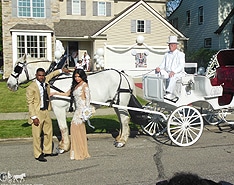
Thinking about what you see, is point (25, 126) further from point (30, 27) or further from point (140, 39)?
point (140, 39)

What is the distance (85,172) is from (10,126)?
446 cm

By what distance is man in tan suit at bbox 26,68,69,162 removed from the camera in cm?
585

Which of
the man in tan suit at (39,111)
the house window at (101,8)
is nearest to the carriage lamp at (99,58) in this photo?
the house window at (101,8)

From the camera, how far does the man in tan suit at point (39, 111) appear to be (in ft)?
19.2

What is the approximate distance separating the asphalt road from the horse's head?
1.44 m

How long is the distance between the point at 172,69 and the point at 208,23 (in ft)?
79.1

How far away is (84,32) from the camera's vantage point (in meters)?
25.6

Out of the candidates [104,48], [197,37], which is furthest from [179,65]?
[197,37]

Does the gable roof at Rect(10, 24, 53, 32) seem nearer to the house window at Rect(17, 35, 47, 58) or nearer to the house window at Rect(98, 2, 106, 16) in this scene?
the house window at Rect(17, 35, 47, 58)

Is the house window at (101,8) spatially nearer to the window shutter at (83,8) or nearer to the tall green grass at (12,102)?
the window shutter at (83,8)

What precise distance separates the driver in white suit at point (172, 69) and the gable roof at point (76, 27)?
1856 cm

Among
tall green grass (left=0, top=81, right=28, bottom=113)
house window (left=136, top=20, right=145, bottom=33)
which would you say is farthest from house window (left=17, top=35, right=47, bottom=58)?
tall green grass (left=0, top=81, right=28, bottom=113)

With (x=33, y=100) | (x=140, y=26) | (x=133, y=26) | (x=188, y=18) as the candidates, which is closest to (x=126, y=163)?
(x=33, y=100)

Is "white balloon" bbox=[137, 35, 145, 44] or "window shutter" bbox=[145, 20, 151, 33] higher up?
"window shutter" bbox=[145, 20, 151, 33]
